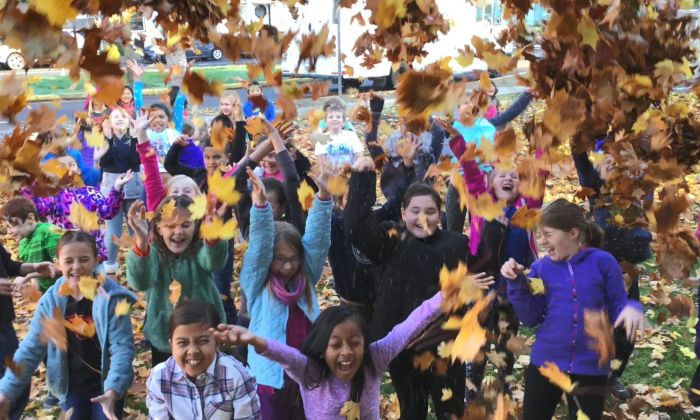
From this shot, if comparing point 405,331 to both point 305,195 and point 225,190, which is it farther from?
point 225,190

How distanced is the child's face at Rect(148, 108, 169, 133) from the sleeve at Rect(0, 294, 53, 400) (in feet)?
11.7

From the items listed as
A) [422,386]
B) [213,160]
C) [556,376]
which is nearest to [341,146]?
[213,160]

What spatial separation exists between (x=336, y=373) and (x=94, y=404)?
1.26 m

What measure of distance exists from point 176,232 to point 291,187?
31.5 inches

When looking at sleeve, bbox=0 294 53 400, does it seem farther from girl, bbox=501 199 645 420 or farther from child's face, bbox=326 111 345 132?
child's face, bbox=326 111 345 132

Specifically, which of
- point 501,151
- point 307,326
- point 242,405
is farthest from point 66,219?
point 501,151

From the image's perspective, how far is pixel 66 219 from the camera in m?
4.87

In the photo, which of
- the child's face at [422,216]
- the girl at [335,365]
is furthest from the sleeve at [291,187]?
the girl at [335,365]

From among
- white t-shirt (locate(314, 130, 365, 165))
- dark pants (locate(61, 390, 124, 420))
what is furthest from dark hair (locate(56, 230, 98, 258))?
white t-shirt (locate(314, 130, 365, 165))

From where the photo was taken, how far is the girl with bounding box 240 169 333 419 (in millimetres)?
3119

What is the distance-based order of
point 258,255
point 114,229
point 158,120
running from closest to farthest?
point 258,255
point 114,229
point 158,120

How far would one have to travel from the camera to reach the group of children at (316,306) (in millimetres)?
2742

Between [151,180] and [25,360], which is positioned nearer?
[25,360]

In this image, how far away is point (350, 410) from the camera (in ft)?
9.01
